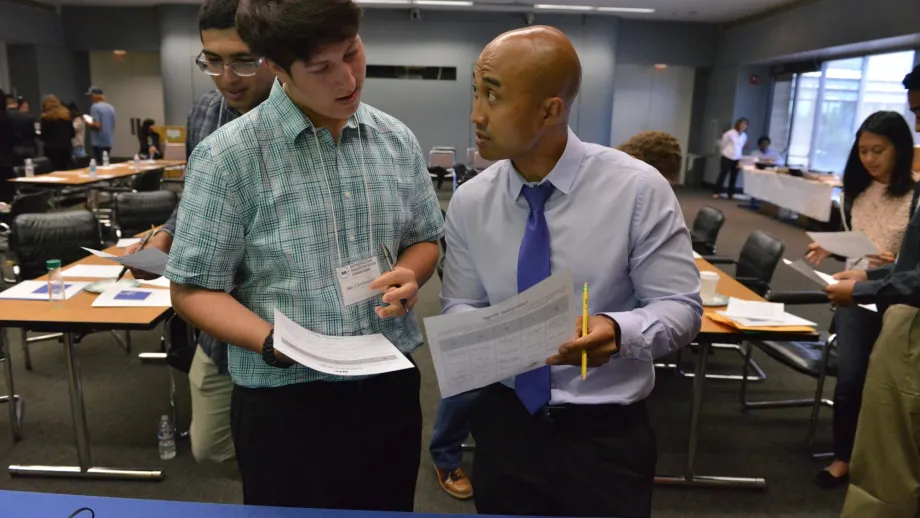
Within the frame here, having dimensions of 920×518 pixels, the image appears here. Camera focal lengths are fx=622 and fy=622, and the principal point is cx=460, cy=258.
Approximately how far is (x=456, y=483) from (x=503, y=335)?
1802 mm

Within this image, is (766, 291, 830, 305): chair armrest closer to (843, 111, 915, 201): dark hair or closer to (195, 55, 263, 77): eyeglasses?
(843, 111, 915, 201): dark hair

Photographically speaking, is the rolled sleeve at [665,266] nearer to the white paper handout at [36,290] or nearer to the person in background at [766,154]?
the white paper handout at [36,290]

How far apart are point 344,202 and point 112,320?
1693 millimetres

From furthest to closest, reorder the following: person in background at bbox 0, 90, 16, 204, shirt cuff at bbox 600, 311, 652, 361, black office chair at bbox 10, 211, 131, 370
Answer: person in background at bbox 0, 90, 16, 204
black office chair at bbox 10, 211, 131, 370
shirt cuff at bbox 600, 311, 652, 361

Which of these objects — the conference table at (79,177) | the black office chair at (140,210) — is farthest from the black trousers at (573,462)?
the conference table at (79,177)

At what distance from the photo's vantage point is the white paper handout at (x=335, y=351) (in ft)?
3.59

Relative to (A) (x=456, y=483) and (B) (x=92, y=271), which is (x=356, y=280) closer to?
(A) (x=456, y=483)

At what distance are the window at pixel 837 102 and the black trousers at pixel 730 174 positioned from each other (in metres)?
1.04

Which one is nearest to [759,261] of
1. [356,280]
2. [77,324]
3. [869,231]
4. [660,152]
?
[869,231]

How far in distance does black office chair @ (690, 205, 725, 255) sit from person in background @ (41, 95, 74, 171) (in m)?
9.17

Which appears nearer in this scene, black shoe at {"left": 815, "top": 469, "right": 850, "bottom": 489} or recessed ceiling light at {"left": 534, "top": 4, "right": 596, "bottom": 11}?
black shoe at {"left": 815, "top": 469, "right": 850, "bottom": 489}

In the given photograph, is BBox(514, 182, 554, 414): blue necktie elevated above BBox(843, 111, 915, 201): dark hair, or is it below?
below

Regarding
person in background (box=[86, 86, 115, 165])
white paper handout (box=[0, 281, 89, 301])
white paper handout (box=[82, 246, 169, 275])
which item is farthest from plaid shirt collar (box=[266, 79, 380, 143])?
person in background (box=[86, 86, 115, 165])

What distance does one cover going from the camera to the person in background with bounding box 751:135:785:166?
11.0 meters
